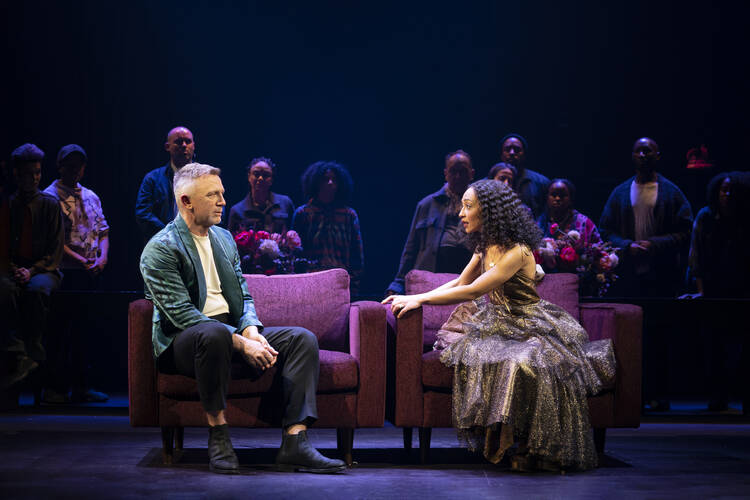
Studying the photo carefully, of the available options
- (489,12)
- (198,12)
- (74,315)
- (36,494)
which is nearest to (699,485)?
(36,494)

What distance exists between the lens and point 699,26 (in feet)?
25.3

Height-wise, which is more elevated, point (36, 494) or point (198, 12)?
point (198, 12)

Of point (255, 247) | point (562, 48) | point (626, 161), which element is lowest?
point (255, 247)

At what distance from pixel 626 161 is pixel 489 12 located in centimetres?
191

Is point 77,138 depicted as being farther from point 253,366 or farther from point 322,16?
point 253,366

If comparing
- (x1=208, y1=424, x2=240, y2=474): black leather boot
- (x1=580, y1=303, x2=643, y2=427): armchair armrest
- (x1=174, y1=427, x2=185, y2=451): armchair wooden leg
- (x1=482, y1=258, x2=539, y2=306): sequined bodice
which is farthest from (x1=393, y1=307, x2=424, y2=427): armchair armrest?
(x1=174, y1=427, x2=185, y2=451): armchair wooden leg

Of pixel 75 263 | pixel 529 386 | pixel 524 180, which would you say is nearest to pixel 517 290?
pixel 529 386

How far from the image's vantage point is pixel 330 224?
5988 millimetres

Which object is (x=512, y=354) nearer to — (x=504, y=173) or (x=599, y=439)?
(x=599, y=439)

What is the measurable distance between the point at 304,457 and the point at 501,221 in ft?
4.47

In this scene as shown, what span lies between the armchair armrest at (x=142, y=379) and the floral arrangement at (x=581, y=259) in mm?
2484

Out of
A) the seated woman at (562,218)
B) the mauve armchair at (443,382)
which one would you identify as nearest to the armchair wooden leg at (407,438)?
the mauve armchair at (443,382)

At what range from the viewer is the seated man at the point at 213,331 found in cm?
331

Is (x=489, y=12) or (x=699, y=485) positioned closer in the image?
(x=699, y=485)
